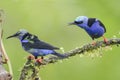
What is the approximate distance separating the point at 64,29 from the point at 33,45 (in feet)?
17.6

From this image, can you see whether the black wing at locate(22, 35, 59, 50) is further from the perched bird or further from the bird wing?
the perched bird

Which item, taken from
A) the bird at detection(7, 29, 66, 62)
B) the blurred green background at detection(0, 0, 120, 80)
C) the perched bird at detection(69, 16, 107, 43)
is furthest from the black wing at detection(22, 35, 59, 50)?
the blurred green background at detection(0, 0, 120, 80)

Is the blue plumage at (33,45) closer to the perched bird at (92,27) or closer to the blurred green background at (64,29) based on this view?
the perched bird at (92,27)

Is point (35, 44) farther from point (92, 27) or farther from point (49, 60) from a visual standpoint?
point (92, 27)

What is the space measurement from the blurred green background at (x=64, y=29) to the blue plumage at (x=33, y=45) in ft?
13.6

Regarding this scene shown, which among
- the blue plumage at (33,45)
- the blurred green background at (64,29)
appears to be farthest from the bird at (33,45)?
the blurred green background at (64,29)

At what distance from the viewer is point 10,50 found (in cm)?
808

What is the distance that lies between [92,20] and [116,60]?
203 inches

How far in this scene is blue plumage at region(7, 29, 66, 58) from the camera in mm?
3223

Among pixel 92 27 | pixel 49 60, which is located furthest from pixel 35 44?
pixel 92 27

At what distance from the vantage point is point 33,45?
3311 millimetres

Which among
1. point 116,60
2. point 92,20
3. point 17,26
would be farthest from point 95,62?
point 92,20

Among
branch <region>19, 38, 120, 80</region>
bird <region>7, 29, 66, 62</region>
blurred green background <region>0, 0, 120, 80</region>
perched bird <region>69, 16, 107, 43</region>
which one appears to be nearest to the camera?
branch <region>19, 38, 120, 80</region>

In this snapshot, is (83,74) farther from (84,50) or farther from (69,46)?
(84,50)
